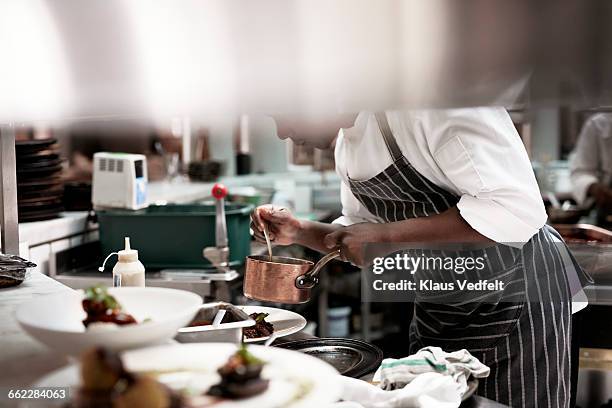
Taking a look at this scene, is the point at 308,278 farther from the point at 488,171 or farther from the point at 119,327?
the point at 119,327

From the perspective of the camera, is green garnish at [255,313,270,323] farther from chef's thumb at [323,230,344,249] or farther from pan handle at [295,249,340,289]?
chef's thumb at [323,230,344,249]

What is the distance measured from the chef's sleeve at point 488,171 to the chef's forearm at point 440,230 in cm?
4

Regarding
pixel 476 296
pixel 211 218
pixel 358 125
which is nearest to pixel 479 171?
pixel 358 125

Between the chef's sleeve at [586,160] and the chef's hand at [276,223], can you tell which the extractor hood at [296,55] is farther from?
the chef's sleeve at [586,160]

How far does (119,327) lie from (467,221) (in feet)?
3.25

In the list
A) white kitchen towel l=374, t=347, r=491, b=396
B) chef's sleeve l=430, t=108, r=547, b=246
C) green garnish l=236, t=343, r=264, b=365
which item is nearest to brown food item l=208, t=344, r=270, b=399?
green garnish l=236, t=343, r=264, b=365

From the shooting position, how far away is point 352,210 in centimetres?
203

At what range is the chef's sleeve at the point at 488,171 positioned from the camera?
5.12 feet

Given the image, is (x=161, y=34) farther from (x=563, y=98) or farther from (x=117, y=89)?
(x=563, y=98)

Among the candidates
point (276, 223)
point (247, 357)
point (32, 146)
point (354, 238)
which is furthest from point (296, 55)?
point (32, 146)

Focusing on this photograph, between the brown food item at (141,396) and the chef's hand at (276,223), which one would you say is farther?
the chef's hand at (276,223)

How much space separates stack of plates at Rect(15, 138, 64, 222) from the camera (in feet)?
8.73

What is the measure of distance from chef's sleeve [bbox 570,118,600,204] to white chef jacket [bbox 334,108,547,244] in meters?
2.87

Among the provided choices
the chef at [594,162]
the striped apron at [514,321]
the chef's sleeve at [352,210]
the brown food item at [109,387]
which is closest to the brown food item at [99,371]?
the brown food item at [109,387]
